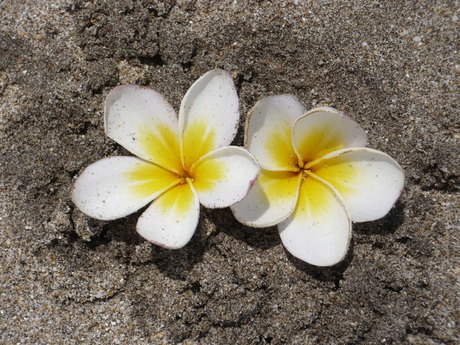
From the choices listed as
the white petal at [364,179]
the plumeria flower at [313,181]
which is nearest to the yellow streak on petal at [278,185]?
the plumeria flower at [313,181]

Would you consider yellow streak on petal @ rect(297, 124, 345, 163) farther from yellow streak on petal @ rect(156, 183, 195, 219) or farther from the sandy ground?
yellow streak on petal @ rect(156, 183, 195, 219)

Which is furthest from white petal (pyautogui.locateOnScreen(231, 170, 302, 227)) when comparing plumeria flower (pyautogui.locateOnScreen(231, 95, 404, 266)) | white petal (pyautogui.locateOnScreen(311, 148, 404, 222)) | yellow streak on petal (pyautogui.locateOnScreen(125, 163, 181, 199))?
yellow streak on petal (pyautogui.locateOnScreen(125, 163, 181, 199))

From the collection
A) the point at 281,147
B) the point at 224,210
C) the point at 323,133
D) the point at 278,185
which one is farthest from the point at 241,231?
the point at 323,133

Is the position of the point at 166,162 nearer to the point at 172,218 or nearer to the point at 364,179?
the point at 172,218

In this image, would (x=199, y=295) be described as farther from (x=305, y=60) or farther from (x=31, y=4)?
(x=31, y=4)


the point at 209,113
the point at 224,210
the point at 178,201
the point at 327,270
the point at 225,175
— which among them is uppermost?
the point at 209,113

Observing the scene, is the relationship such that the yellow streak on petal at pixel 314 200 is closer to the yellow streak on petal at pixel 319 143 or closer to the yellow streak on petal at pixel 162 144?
the yellow streak on petal at pixel 319 143
